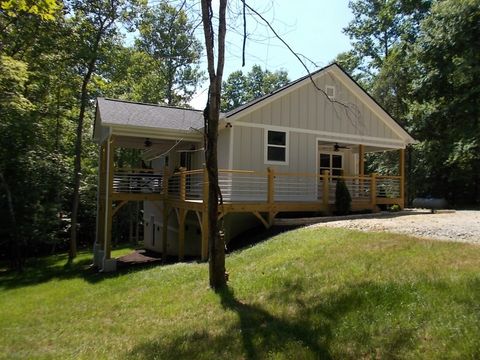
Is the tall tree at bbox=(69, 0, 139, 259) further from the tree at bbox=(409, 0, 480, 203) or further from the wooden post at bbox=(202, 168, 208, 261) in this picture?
the tree at bbox=(409, 0, 480, 203)

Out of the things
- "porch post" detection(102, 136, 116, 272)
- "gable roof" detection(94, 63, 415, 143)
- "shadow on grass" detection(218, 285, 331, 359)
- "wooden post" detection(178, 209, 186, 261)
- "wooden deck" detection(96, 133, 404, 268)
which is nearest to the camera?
"shadow on grass" detection(218, 285, 331, 359)

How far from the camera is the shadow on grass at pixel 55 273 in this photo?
1428cm

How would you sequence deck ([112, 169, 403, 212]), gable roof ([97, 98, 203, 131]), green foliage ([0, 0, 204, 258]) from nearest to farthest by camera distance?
1. deck ([112, 169, 403, 212])
2. gable roof ([97, 98, 203, 131])
3. green foliage ([0, 0, 204, 258])

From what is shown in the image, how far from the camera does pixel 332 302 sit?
6090 mm

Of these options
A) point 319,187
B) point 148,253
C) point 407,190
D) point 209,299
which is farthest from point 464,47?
point 209,299

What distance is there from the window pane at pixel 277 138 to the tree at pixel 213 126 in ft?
23.2

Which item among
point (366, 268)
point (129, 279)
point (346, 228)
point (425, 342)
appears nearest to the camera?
point (425, 342)

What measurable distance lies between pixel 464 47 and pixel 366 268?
18.4 meters

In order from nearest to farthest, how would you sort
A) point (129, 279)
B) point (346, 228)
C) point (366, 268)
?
point (366, 268)
point (346, 228)
point (129, 279)

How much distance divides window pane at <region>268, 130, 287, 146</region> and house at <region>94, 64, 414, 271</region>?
34 mm

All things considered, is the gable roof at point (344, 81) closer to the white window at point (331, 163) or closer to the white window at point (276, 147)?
the white window at point (276, 147)

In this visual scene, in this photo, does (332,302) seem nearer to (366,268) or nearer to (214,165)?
(366,268)

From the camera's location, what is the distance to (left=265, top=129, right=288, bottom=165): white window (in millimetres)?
14992

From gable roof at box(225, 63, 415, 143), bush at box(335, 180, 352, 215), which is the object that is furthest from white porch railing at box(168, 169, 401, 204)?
gable roof at box(225, 63, 415, 143)
